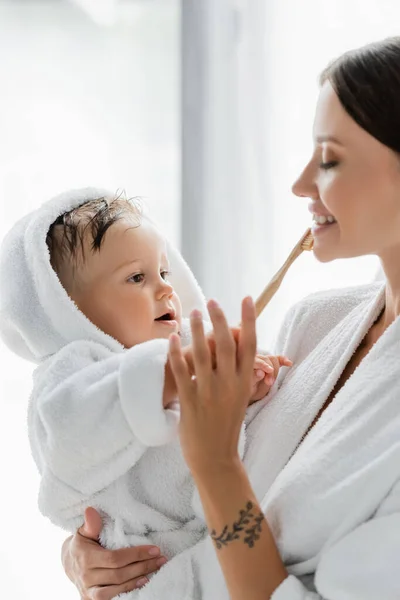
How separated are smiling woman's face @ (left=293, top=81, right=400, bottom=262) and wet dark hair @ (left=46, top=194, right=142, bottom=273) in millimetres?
342

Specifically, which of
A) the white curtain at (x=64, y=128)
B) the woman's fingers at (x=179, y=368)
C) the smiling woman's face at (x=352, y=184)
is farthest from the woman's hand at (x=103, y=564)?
the white curtain at (x=64, y=128)

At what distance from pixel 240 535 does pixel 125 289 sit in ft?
1.42

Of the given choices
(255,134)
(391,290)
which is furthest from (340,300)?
(255,134)

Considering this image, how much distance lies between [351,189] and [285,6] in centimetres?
95

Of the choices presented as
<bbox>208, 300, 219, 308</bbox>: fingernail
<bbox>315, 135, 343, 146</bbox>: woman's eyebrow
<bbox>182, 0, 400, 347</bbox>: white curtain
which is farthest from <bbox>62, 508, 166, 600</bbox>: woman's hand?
<bbox>182, 0, 400, 347</bbox>: white curtain

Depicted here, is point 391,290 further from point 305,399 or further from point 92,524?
point 92,524

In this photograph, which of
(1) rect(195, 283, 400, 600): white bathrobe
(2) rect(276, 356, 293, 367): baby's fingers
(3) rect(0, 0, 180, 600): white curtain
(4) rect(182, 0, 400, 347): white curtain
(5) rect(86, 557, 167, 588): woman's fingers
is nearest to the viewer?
(1) rect(195, 283, 400, 600): white bathrobe

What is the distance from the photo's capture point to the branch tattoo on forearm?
39.6 inches

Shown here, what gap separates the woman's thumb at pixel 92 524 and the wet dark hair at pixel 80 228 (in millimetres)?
381

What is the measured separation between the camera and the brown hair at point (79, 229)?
1.25m

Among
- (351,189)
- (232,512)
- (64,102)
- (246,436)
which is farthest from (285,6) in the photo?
(232,512)

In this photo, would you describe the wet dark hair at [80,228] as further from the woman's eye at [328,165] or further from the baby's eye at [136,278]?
the woman's eye at [328,165]

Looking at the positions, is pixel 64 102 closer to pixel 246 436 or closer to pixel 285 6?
pixel 285 6

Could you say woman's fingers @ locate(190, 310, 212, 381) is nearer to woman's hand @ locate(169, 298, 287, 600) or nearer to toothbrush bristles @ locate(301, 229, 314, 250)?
woman's hand @ locate(169, 298, 287, 600)
